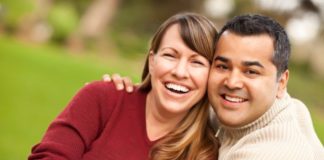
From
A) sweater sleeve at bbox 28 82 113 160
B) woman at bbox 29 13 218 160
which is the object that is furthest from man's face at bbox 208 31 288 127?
sweater sleeve at bbox 28 82 113 160

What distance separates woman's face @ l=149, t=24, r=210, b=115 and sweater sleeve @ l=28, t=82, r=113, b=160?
25 centimetres

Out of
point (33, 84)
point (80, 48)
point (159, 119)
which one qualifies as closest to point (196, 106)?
point (159, 119)

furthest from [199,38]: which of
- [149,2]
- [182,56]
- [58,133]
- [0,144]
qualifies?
[149,2]

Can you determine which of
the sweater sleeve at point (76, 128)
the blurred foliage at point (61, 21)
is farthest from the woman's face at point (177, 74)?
the blurred foliage at point (61, 21)

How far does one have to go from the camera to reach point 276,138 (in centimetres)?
216

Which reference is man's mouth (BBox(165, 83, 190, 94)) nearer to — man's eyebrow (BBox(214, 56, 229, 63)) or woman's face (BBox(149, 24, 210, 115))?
woman's face (BBox(149, 24, 210, 115))

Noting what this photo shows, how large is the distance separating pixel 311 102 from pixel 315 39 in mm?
2101

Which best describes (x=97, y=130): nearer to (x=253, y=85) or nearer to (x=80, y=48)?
(x=253, y=85)

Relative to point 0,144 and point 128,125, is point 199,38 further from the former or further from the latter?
point 0,144

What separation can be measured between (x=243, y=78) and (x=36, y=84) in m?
6.10

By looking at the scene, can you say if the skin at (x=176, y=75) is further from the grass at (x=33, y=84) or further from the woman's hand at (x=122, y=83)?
the grass at (x=33, y=84)

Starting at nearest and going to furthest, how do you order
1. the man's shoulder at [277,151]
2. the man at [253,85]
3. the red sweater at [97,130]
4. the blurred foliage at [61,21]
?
the man's shoulder at [277,151]
the man at [253,85]
the red sweater at [97,130]
the blurred foliage at [61,21]

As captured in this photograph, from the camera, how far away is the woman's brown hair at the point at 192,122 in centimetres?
241

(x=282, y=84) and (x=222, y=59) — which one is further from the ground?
(x=222, y=59)
